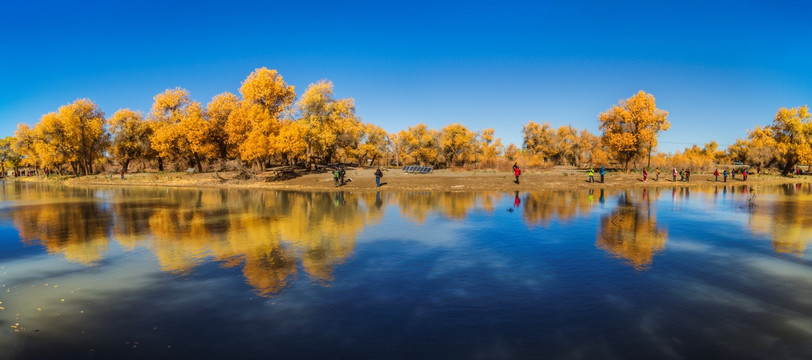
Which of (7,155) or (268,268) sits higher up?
(7,155)

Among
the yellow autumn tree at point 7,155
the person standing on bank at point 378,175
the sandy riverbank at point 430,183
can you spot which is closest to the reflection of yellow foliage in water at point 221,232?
the person standing on bank at point 378,175

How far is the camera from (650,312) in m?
8.31

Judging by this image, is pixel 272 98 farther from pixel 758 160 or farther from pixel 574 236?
pixel 758 160

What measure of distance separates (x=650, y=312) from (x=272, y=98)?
160 feet

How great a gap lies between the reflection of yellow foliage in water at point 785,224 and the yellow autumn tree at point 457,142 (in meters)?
64.0

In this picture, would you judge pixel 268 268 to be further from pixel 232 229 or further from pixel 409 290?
pixel 232 229

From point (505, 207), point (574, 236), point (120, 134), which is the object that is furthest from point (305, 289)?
point (120, 134)

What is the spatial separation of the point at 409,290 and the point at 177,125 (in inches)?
2161

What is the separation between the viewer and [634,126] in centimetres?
6156

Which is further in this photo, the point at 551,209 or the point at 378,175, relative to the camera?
the point at 378,175

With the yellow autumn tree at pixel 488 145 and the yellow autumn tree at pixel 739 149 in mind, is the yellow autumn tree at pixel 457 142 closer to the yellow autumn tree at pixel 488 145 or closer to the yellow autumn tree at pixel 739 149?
the yellow autumn tree at pixel 488 145

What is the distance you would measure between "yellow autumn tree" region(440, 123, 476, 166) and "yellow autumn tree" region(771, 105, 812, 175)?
49880 millimetres

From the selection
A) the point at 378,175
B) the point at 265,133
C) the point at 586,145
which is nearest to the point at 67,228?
the point at 378,175

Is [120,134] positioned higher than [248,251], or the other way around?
[120,134]
